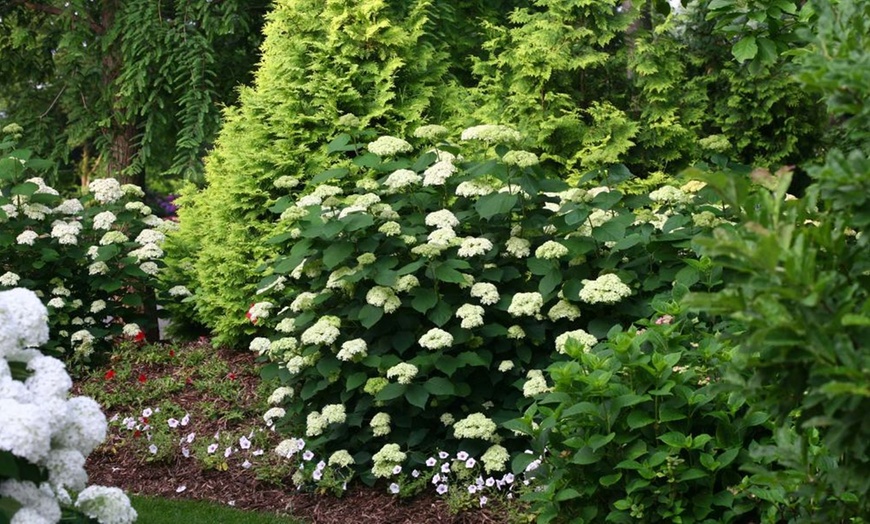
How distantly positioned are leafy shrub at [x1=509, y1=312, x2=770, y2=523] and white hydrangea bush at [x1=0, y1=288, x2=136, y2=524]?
167 centimetres

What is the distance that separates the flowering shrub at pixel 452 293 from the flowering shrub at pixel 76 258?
1979mm

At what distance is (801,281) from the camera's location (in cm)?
195

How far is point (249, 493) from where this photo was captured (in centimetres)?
472

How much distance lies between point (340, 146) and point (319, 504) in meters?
1.85

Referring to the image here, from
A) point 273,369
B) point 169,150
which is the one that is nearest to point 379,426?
point 273,369

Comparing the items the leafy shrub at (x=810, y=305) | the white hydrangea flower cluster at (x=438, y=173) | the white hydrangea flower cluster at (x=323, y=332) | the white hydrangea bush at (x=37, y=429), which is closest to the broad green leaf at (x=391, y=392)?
the white hydrangea flower cluster at (x=323, y=332)

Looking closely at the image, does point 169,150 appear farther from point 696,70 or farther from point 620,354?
point 620,354

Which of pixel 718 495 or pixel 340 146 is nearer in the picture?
pixel 718 495

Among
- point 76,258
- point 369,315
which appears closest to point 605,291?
point 369,315

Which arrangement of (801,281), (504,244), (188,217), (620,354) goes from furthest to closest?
1. (188,217)
2. (504,244)
3. (620,354)
4. (801,281)

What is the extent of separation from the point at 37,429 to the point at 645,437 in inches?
87.7

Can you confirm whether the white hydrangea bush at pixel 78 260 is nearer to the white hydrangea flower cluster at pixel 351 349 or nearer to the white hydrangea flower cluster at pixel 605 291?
the white hydrangea flower cluster at pixel 351 349

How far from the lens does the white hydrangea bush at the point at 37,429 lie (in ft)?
6.83

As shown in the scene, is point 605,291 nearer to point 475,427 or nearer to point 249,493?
point 475,427
